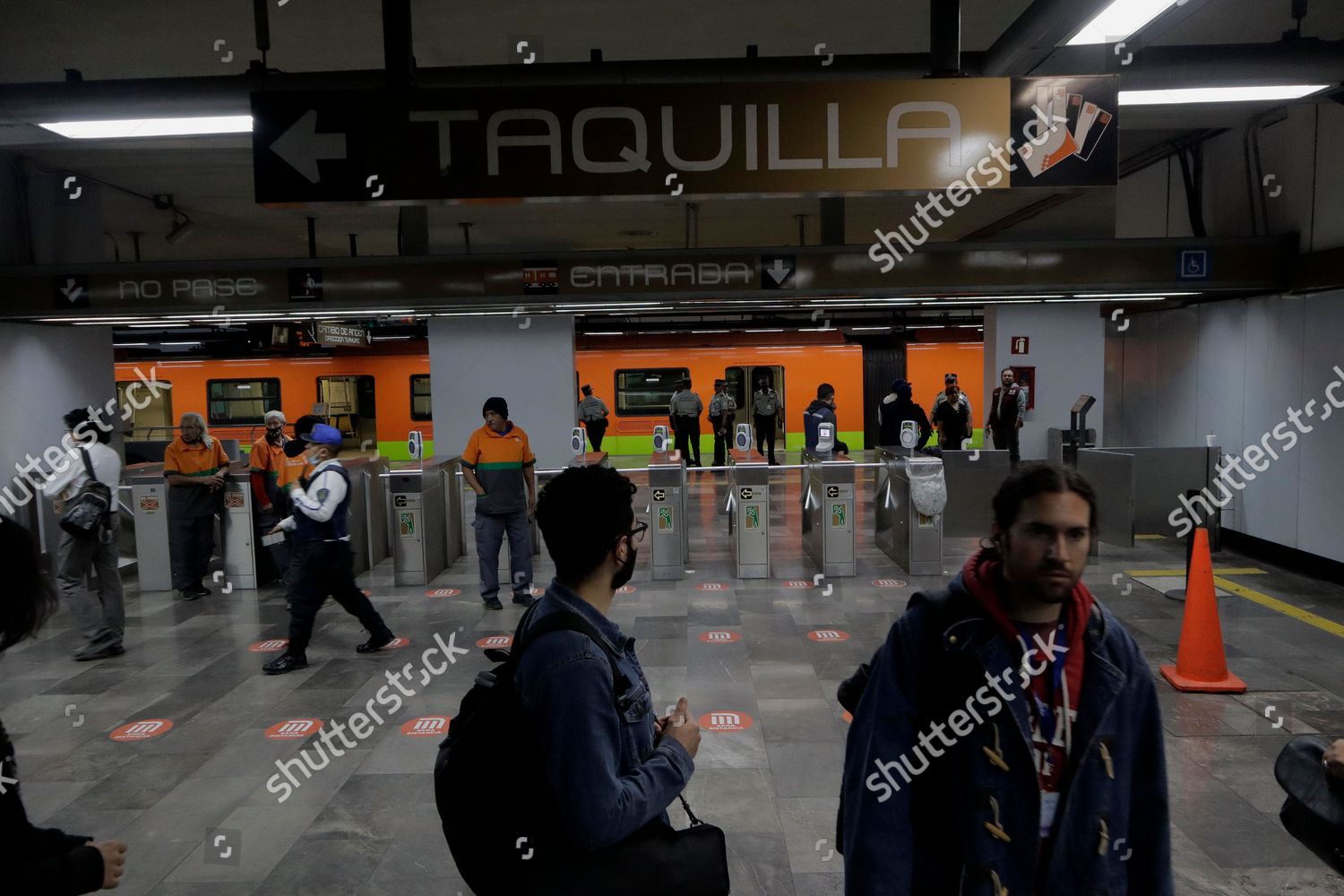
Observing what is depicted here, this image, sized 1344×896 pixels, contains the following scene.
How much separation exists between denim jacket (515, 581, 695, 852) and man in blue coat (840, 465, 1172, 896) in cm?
43

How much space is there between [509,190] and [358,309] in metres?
4.62

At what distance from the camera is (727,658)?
538 cm

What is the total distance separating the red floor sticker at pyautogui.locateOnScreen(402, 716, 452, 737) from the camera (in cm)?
430

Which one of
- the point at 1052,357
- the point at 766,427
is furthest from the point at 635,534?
the point at 766,427

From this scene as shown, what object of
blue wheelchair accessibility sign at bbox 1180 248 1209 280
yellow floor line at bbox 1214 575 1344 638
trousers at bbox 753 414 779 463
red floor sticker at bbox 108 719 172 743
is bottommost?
yellow floor line at bbox 1214 575 1344 638

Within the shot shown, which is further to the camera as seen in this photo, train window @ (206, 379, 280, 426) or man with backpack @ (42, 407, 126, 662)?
train window @ (206, 379, 280, 426)

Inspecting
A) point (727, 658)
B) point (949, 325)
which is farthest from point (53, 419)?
point (949, 325)

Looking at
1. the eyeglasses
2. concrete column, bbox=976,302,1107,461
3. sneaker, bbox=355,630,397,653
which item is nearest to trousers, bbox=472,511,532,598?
sneaker, bbox=355,630,397,653

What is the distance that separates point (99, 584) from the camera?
5.56 meters

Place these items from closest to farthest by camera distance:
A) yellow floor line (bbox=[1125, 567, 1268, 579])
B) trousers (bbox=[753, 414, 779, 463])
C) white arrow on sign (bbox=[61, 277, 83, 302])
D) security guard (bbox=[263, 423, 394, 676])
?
1. security guard (bbox=[263, 423, 394, 676])
2. white arrow on sign (bbox=[61, 277, 83, 302])
3. yellow floor line (bbox=[1125, 567, 1268, 579])
4. trousers (bbox=[753, 414, 779, 463])

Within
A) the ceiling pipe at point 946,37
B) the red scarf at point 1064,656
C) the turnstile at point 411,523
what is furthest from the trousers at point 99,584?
the red scarf at point 1064,656

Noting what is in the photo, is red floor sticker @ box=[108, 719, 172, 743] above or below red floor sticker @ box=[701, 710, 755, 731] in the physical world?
above

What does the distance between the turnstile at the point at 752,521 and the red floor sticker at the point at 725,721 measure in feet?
10.7

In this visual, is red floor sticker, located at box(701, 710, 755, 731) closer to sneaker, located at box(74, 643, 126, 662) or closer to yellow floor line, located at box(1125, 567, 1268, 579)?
sneaker, located at box(74, 643, 126, 662)
